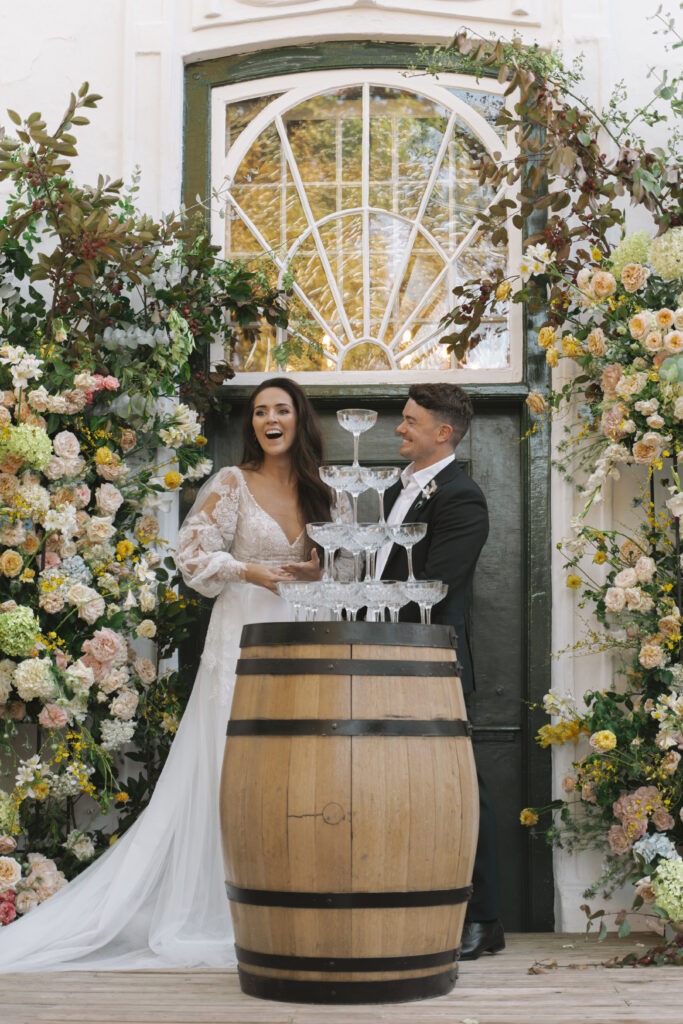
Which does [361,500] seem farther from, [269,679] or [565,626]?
[269,679]

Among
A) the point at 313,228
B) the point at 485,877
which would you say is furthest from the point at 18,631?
the point at 313,228

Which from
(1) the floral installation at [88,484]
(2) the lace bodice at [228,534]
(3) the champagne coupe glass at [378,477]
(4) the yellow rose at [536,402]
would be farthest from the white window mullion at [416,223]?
(3) the champagne coupe glass at [378,477]

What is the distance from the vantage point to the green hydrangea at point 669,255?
4.12 meters

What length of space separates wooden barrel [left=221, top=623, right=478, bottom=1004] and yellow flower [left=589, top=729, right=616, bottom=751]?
927 millimetres

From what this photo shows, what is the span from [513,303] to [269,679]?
82.2 inches

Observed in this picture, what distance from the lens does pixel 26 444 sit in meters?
4.12

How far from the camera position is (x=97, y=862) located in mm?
4078

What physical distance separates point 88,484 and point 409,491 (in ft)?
3.70

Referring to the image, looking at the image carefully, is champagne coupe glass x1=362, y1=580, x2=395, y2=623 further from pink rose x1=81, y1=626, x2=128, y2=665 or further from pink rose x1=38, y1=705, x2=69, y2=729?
pink rose x1=38, y1=705, x2=69, y2=729

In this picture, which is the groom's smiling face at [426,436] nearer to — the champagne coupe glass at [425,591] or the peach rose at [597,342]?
the peach rose at [597,342]

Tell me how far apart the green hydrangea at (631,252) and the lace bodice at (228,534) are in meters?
1.34

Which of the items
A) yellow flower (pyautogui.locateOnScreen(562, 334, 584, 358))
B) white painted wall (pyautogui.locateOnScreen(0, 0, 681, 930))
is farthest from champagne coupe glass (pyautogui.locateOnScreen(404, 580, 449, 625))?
white painted wall (pyautogui.locateOnScreen(0, 0, 681, 930))

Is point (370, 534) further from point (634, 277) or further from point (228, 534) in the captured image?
point (634, 277)

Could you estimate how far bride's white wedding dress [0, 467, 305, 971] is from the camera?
3729 mm
